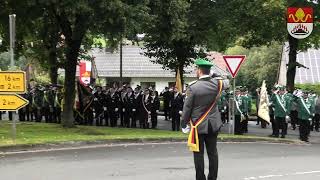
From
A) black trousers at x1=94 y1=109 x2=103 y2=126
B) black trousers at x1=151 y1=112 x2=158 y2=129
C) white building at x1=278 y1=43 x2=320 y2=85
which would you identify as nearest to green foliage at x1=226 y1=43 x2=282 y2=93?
white building at x1=278 y1=43 x2=320 y2=85

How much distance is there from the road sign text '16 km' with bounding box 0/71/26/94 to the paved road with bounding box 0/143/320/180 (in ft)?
6.81

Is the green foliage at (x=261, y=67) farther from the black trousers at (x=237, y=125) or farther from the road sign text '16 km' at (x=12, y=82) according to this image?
the road sign text '16 km' at (x=12, y=82)

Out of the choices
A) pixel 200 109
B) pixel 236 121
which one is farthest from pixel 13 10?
pixel 200 109

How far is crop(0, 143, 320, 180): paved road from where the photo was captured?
35.7ft

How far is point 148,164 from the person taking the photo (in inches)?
490

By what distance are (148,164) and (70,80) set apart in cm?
1047

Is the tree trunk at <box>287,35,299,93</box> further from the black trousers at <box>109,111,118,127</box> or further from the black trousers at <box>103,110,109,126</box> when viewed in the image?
the black trousers at <box>103,110,109,126</box>

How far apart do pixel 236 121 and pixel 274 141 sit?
324cm

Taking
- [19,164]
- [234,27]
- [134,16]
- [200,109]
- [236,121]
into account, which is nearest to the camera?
[200,109]

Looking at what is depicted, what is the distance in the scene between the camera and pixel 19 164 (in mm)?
12266

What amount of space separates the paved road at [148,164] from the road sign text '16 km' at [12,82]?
2074 millimetres

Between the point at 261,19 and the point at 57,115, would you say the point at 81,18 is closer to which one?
the point at 57,115

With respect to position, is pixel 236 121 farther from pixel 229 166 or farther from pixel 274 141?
pixel 229 166

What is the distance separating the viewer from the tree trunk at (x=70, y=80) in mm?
22047
